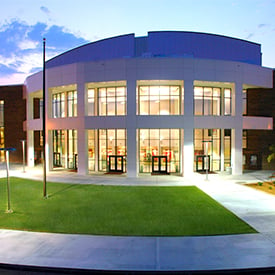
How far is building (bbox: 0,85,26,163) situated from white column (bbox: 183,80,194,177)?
2640cm

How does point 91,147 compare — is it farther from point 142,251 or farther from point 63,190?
point 142,251

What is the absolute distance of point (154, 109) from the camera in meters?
25.1

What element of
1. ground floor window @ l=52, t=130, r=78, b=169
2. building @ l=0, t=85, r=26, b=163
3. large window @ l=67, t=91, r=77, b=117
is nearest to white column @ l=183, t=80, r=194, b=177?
large window @ l=67, t=91, r=77, b=117

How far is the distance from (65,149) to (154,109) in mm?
12858

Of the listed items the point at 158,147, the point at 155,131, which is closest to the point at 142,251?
the point at 158,147

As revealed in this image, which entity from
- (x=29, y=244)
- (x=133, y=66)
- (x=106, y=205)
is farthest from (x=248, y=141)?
(x=29, y=244)

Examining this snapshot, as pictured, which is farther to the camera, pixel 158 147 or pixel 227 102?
pixel 227 102

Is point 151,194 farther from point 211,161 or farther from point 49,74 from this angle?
point 49,74

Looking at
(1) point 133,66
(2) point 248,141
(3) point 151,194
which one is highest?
(1) point 133,66

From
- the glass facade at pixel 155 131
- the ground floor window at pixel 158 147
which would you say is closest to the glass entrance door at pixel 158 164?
the glass facade at pixel 155 131

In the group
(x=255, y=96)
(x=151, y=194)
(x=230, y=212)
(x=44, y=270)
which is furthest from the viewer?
(x=255, y=96)

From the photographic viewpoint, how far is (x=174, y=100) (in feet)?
82.3

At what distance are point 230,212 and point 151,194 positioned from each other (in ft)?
18.1

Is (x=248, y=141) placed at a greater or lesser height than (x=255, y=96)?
lesser
